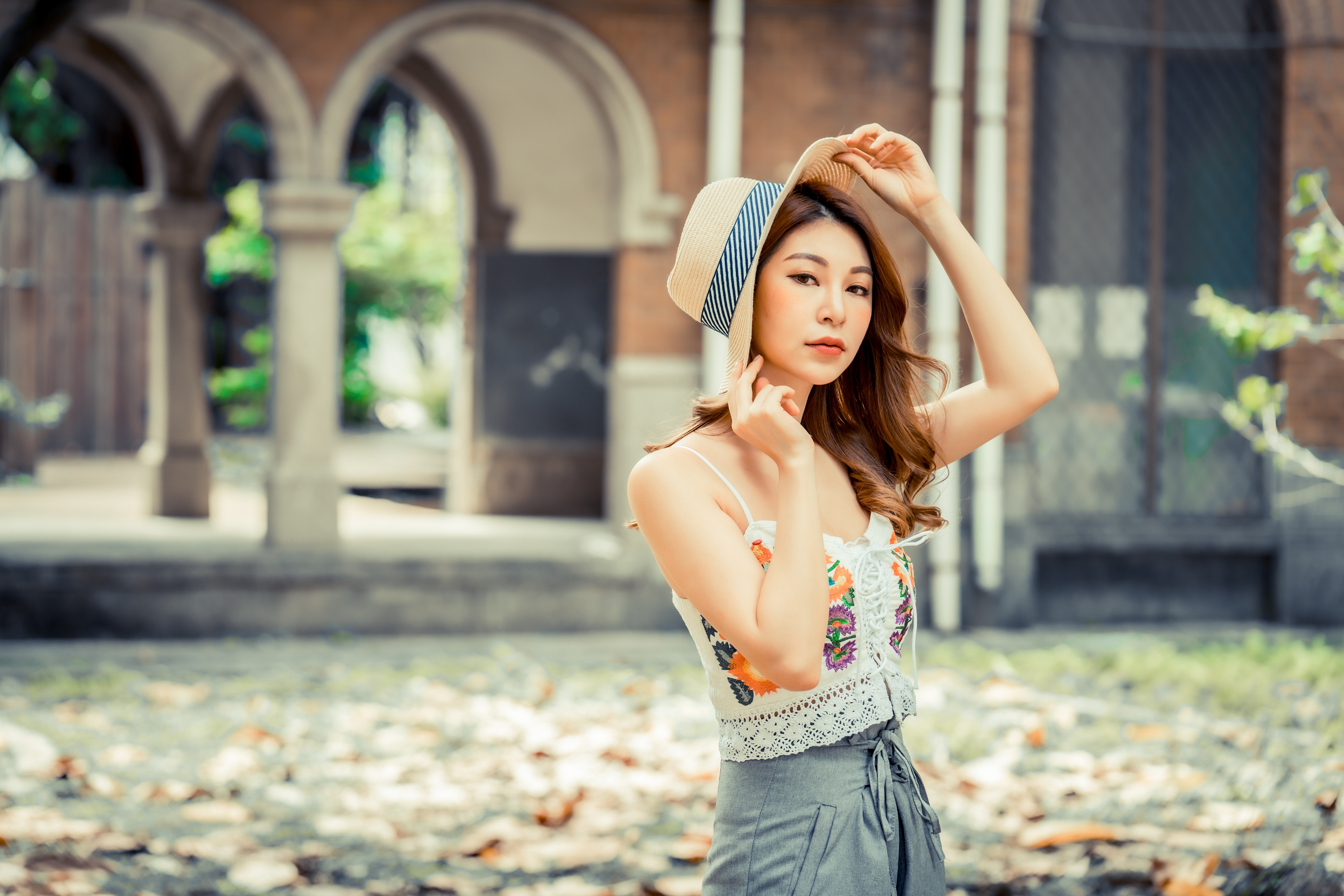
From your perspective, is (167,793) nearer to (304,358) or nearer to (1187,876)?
(1187,876)

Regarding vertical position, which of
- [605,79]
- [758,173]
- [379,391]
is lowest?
[379,391]

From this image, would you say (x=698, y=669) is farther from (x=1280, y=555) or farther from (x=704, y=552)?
(x=704, y=552)

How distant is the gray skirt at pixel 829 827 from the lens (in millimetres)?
1621

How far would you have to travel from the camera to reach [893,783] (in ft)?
5.60

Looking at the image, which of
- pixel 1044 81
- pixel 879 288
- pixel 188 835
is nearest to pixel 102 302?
pixel 1044 81

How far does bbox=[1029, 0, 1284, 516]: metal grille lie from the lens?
797cm

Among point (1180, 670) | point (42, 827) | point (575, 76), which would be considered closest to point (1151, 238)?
point (1180, 670)

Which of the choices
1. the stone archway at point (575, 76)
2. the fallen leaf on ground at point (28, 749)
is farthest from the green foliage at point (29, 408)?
the fallen leaf on ground at point (28, 749)

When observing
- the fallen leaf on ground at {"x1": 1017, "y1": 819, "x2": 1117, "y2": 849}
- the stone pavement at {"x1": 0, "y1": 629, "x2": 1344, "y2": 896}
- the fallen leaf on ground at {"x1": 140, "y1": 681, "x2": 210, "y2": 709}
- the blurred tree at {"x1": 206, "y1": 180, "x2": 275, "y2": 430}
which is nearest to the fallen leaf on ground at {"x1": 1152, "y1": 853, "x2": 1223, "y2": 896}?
the stone pavement at {"x1": 0, "y1": 629, "x2": 1344, "y2": 896}

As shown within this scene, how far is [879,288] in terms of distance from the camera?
185cm

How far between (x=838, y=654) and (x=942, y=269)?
599 cm

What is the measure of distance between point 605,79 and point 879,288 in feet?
19.7

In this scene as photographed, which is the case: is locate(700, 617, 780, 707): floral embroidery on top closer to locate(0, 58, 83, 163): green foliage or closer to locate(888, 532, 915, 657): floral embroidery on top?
locate(888, 532, 915, 657): floral embroidery on top

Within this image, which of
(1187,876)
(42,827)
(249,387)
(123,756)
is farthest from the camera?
(249,387)
